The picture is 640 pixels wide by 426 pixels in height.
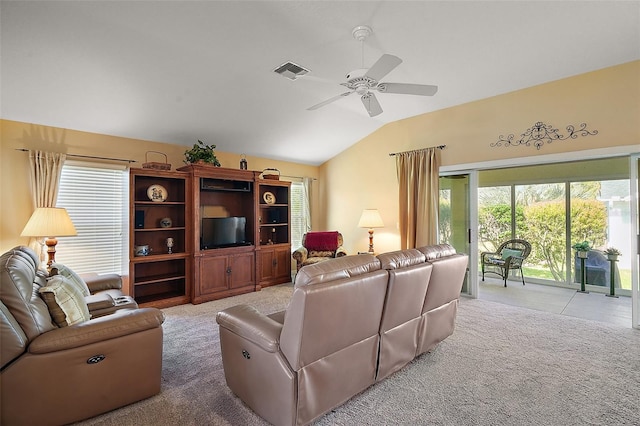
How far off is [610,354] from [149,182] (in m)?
6.13

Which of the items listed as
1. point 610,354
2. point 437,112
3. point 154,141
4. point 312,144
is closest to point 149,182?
point 154,141

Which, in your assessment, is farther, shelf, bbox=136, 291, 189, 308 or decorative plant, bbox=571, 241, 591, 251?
decorative plant, bbox=571, 241, 591, 251

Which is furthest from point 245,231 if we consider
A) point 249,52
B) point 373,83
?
point 373,83

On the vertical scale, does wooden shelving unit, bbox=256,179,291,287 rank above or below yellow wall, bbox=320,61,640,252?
below

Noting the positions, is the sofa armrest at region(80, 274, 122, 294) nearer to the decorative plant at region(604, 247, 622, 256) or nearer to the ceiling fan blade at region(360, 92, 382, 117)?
the ceiling fan blade at region(360, 92, 382, 117)

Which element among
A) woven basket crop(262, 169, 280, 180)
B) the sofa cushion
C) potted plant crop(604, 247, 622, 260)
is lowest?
potted plant crop(604, 247, 622, 260)

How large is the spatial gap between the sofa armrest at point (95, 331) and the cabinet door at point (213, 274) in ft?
8.26

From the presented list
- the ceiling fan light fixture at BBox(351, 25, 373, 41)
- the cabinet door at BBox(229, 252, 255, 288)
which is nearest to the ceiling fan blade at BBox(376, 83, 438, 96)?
the ceiling fan light fixture at BBox(351, 25, 373, 41)

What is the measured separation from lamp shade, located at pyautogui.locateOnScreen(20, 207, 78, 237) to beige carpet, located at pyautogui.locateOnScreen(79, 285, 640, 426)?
1.58m

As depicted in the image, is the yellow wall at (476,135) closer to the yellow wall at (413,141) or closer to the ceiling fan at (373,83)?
the yellow wall at (413,141)

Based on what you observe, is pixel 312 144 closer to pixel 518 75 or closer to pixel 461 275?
pixel 518 75

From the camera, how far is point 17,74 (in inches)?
119

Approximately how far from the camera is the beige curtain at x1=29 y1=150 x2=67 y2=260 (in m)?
A: 3.69

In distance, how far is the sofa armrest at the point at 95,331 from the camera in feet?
5.99
